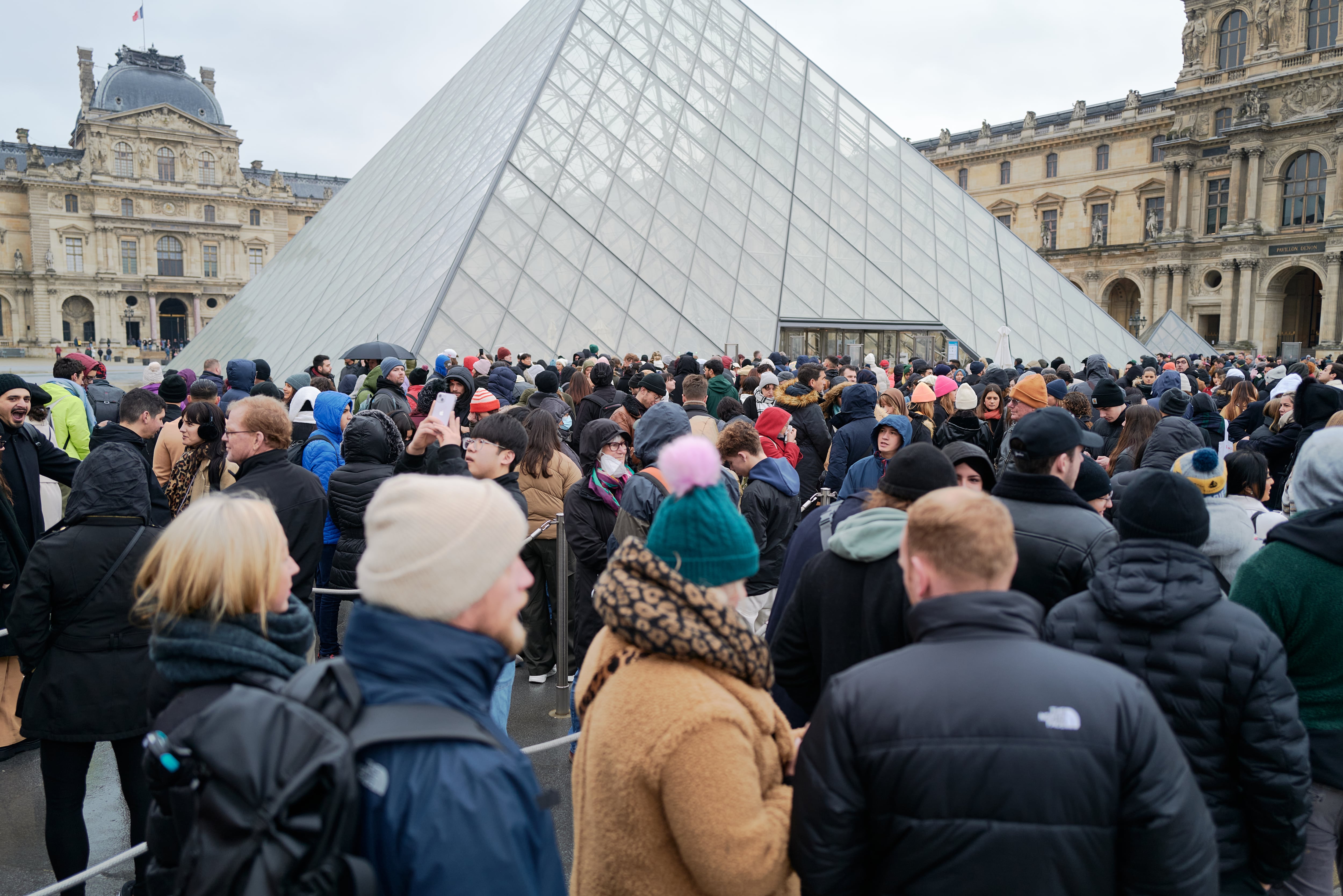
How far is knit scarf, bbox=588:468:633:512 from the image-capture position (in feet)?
14.0

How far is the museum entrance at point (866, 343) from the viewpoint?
1636cm

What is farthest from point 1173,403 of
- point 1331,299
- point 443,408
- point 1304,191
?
point 1304,191

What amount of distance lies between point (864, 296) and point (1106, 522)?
15.2 metres

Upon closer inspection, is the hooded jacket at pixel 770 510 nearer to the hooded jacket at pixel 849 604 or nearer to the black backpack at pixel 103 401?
the hooded jacket at pixel 849 604

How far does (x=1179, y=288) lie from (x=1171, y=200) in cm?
468

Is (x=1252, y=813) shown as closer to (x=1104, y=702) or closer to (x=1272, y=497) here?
(x=1104, y=702)

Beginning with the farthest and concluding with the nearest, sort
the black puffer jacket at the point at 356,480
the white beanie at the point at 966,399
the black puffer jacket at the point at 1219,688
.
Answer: the white beanie at the point at 966,399 < the black puffer jacket at the point at 356,480 < the black puffer jacket at the point at 1219,688

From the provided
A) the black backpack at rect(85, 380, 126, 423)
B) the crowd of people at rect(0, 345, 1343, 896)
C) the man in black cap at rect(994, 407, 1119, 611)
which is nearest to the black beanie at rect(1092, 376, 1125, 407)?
the crowd of people at rect(0, 345, 1343, 896)

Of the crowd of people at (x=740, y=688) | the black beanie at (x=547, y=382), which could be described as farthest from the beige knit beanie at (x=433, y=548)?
the black beanie at (x=547, y=382)

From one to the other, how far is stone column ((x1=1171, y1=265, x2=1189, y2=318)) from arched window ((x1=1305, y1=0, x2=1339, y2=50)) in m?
10.8

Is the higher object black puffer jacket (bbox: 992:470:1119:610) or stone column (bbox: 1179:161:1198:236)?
stone column (bbox: 1179:161:1198:236)

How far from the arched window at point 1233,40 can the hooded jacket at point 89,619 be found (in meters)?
51.4

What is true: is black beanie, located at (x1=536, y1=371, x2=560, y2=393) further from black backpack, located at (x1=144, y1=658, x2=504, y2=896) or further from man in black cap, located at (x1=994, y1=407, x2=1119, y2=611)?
black backpack, located at (x1=144, y1=658, x2=504, y2=896)

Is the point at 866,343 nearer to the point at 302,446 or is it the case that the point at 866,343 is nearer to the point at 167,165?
the point at 302,446
